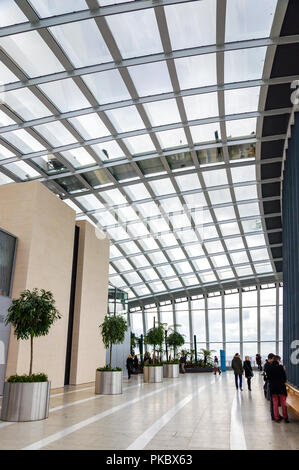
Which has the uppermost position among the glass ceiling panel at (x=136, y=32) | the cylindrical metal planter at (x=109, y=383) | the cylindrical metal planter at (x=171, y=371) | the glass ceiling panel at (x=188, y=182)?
the glass ceiling panel at (x=136, y=32)

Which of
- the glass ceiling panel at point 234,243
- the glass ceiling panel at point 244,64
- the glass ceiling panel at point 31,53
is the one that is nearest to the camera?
the glass ceiling panel at point 31,53

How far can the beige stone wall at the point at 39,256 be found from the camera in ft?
45.8

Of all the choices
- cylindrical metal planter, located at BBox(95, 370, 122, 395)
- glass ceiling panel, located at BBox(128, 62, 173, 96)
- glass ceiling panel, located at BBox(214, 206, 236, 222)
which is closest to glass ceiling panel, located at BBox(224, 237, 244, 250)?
glass ceiling panel, located at BBox(214, 206, 236, 222)

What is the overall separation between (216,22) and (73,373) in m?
15.2

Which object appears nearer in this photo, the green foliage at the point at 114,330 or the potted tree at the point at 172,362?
the green foliage at the point at 114,330

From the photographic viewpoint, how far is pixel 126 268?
33750mm

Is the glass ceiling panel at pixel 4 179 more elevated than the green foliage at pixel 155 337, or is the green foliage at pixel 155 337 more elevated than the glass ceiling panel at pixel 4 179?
the glass ceiling panel at pixel 4 179

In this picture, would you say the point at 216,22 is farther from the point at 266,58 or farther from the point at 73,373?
the point at 73,373

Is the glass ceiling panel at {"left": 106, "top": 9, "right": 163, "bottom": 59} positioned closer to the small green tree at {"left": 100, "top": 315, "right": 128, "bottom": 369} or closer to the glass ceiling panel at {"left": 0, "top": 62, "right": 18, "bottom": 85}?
the glass ceiling panel at {"left": 0, "top": 62, "right": 18, "bottom": 85}

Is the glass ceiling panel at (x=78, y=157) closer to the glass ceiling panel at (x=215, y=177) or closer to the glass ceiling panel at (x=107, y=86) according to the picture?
the glass ceiling panel at (x=107, y=86)

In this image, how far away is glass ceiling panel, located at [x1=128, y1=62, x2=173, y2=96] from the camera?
13109 millimetres

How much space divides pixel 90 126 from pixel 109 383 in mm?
10368

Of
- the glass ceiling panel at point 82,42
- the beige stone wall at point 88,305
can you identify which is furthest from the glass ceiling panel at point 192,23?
the beige stone wall at point 88,305

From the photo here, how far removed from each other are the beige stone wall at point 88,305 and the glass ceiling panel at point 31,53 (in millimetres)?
8759
